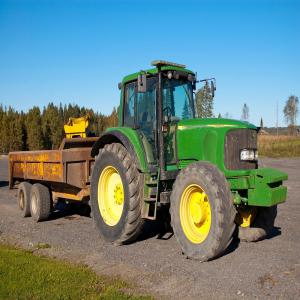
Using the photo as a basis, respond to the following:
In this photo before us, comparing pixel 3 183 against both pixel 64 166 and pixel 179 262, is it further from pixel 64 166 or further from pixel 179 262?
pixel 179 262

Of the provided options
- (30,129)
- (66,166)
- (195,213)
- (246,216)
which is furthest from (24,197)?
(30,129)

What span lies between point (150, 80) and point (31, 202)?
4.63 metres

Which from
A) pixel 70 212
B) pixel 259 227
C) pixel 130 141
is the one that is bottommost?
pixel 70 212

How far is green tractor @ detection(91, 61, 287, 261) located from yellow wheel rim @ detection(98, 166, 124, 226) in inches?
0.7

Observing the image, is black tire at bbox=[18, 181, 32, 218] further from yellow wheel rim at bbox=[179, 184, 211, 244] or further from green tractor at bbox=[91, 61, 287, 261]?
yellow wheel rim at bbox=[179, 184, 211, 244]

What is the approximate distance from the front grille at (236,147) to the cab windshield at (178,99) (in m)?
1.26

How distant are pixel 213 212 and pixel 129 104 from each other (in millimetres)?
2947

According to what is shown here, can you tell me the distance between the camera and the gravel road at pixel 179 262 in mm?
4945

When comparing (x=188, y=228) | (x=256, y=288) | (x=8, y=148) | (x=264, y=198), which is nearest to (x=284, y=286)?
(x=256, y=288)

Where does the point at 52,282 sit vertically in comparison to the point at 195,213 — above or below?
below

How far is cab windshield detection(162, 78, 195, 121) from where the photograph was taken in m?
7.25

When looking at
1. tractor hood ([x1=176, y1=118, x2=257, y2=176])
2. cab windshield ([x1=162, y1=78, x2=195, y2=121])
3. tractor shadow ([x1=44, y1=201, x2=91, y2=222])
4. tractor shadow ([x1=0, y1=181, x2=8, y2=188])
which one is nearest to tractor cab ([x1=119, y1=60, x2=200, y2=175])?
cab windshield ([x1=162, y1=78, x2=195, y2=121])

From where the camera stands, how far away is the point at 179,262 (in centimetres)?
Result: 602

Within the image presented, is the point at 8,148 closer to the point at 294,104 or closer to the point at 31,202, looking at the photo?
the point at 31,202
